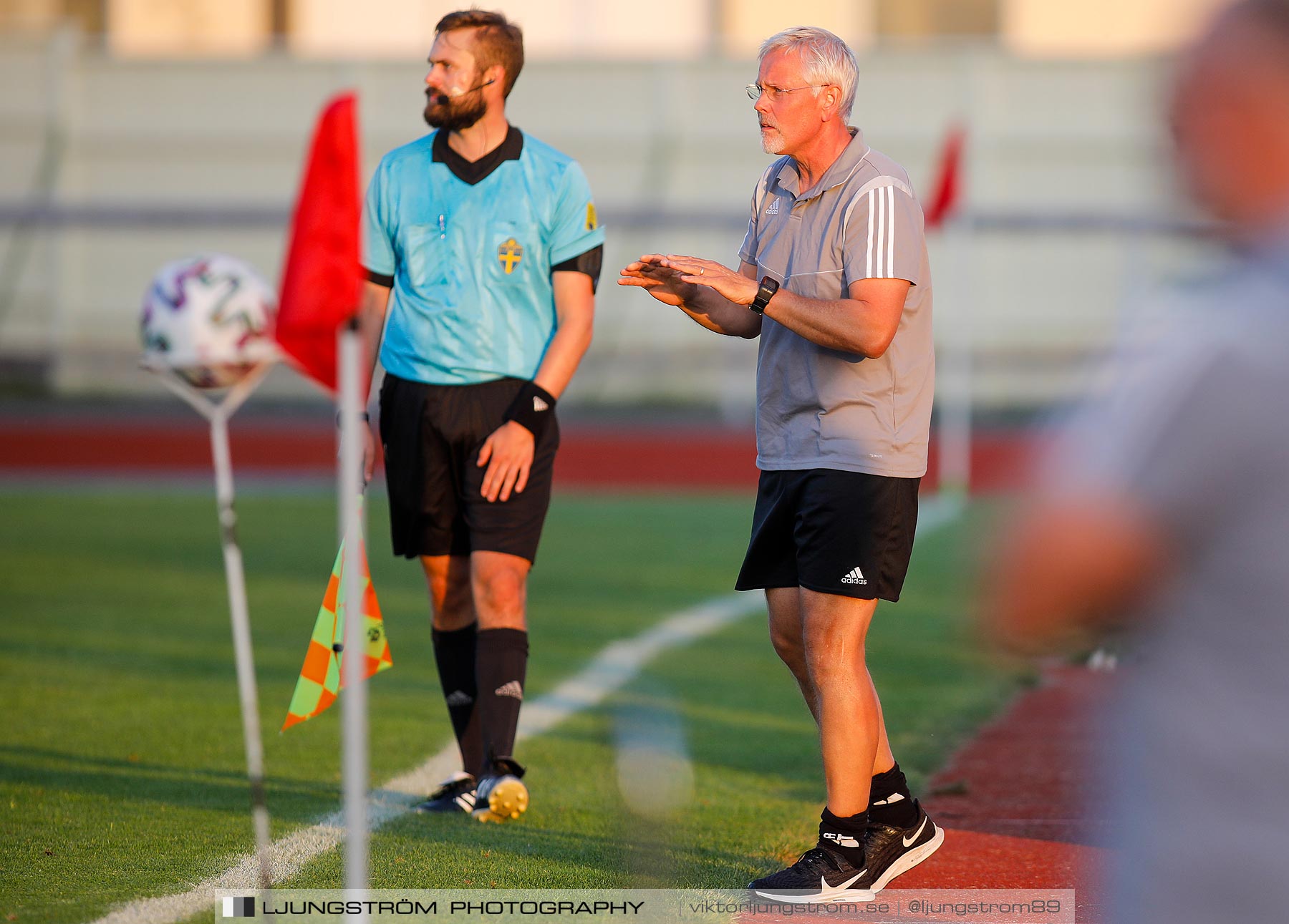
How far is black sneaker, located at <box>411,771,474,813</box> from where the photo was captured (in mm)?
4879

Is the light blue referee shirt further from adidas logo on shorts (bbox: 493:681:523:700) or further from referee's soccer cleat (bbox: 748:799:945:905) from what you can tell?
referee's soccer cleat (bbox: 748:799:945:905)

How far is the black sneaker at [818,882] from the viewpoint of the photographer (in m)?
3.90

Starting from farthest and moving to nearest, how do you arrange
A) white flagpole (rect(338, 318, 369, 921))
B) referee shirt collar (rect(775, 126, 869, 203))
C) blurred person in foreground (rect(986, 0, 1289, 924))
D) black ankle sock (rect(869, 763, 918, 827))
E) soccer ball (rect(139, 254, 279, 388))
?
soccer ball (rect(139, 254, 279, 388)), black ankle sock (rect(869, 763, 918, 827)), referee shirt collar (rect(775, 126, 869, 203)), white flagpole (rect(338, 318, 369, 921)), blurred person in foreground (rect(986, 0, 1289, 924))

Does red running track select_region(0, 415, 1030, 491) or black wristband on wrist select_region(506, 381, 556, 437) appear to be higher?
black wristband on wrist select_region(506, 381, 556, 437)

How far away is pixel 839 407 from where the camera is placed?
390 centimetres

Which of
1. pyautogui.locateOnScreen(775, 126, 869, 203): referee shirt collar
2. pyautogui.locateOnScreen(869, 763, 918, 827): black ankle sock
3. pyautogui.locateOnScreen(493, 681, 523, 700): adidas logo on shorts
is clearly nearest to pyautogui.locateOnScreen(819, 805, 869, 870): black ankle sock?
pyautogui.locateOnScreen(869, 763, 918, 827): black ankle sock

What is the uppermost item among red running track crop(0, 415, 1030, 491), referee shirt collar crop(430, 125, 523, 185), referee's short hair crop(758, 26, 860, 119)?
referee's short hair crop(758, 26, 860, 119)

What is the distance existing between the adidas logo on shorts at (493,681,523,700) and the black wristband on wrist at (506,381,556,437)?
0.77 m

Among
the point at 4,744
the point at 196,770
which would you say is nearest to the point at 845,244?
the point at 196,770

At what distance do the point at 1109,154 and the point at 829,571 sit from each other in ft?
72.8

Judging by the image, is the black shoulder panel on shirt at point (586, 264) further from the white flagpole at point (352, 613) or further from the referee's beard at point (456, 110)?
the white flagpole at point (352, 613)

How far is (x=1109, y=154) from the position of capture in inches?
958

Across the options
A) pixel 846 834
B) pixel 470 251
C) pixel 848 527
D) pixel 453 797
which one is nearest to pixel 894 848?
pixel 846 834

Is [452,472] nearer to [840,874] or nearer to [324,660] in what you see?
[324,660]
